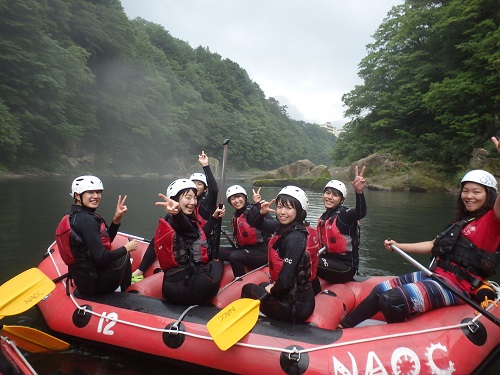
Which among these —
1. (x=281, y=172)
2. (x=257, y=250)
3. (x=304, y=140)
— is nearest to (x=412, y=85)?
(x=281, y=172)

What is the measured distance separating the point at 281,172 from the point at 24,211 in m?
19.6

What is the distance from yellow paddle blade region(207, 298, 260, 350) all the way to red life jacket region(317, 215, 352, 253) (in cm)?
155

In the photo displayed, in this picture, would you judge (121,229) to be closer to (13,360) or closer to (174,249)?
(174,249)

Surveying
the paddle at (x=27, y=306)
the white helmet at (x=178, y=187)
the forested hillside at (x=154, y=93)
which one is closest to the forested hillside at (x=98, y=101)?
the forested hillside at (x=154, y=93)

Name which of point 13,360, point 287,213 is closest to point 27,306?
point 13,360

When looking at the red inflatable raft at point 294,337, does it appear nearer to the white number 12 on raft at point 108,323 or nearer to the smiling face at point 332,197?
the white number 12 on raft at point 108,323

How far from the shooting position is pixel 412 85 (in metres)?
21.8

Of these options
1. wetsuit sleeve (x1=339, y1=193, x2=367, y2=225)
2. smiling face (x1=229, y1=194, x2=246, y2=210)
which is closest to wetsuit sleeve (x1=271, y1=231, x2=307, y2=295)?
wetsuit sleeve (x1=339, y1=193, x2=367, y2=225)

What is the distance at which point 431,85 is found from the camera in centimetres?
1845

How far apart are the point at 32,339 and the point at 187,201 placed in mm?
1959

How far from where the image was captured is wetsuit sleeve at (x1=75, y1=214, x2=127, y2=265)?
135 inches

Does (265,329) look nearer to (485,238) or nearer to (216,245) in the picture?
(216,245)

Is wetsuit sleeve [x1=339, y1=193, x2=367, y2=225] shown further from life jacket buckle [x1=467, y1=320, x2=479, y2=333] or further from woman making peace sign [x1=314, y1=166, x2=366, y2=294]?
life jacket buckle [x1=467, y1=320, x2=479, y2=333]

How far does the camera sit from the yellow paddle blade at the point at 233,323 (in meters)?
3.00
